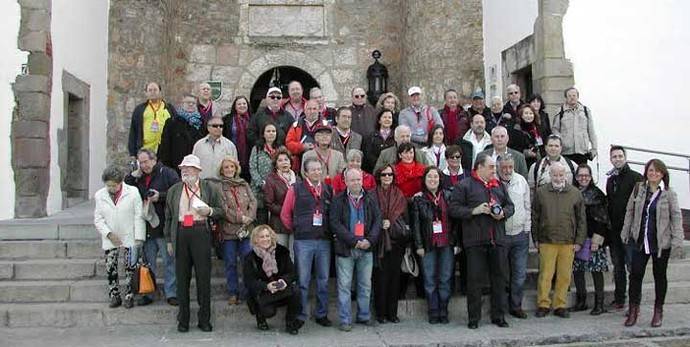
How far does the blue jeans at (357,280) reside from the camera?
5.74 m

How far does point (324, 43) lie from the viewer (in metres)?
12.0

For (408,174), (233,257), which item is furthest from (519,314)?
(233,257)

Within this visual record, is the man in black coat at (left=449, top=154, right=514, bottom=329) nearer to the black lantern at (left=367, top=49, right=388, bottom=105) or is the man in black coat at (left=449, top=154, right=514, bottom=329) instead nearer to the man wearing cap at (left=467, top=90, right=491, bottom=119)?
the man wearing cap at (left=467, top=90, right=491, bottom=119)

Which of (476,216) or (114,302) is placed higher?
(476,216)

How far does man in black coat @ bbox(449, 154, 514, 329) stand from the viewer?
580 cm

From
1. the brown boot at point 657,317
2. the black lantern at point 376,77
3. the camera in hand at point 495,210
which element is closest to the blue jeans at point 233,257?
the camera in hand at point 495,210

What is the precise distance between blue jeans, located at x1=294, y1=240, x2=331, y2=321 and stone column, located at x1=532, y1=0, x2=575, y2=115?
4325 mm

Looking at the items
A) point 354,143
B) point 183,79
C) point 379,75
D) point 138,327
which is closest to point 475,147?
point 354,143

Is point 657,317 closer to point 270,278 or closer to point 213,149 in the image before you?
point 270,278

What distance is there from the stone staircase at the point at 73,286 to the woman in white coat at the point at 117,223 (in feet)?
0.91

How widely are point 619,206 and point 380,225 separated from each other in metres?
2.24

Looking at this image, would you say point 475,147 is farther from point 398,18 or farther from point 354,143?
point 398,18

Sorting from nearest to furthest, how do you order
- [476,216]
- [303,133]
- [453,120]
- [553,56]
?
1. [476,216]
2. [303,133]
3. [453,120]
4. [553,56]

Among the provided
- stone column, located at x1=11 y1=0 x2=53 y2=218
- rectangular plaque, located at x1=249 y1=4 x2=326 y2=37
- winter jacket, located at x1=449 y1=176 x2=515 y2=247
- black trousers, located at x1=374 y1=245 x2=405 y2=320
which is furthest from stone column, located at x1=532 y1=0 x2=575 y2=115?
stone column, located at x1=11 y1=0 x2=53 y2=218
